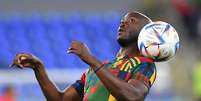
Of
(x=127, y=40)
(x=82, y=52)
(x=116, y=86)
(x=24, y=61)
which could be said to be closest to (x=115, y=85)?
(x=116, y=86)

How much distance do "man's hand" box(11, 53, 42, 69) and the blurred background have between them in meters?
6.57

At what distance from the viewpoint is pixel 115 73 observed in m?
5.28

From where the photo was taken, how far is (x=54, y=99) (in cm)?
573

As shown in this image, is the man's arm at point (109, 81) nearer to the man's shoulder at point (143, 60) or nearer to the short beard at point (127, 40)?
the man's shoulder at point (143, 60)

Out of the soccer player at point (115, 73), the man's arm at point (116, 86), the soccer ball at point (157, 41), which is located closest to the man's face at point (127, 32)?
the soccer player at point (115, 73)

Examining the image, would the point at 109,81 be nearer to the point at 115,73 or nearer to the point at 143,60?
the point at 115,73

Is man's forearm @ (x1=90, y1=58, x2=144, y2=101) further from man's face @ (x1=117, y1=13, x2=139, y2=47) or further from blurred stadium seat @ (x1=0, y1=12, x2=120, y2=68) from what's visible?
blurred stadium seat @ (x1=0, y1=12, x2=120, y2=68)

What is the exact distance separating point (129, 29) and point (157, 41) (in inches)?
11.2

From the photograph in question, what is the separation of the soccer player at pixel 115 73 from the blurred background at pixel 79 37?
6.40 metres

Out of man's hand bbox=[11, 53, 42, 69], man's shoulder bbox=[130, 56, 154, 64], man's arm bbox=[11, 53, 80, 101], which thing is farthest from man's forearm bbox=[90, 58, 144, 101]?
man's arm bbox=[11, 53, 80, 101]

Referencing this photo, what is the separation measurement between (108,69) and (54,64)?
27.3 ft

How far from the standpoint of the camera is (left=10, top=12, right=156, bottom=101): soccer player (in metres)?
4.91

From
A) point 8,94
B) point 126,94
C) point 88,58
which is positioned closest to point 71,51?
point 88,58

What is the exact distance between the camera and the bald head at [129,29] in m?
5.41
